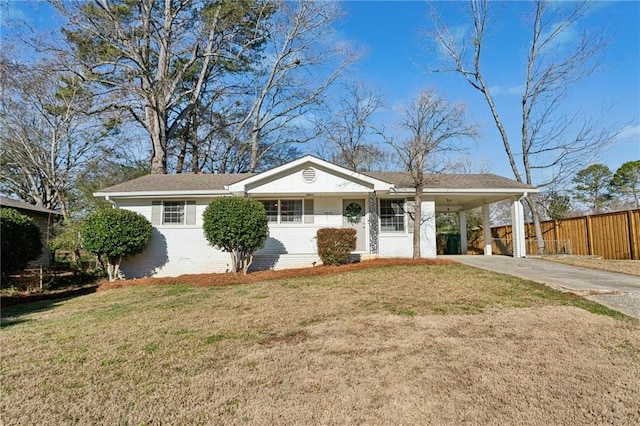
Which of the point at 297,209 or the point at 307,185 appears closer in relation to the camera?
the point at 307,185

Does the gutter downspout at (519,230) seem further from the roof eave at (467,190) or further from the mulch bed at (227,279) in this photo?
the mulch bed at (227,279)

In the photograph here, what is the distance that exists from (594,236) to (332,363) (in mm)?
14845

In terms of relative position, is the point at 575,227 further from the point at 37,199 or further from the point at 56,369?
the point at 37,199

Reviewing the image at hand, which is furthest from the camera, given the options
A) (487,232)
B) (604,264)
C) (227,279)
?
(487,232)

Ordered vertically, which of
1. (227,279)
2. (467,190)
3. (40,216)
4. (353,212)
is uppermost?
(467,190)

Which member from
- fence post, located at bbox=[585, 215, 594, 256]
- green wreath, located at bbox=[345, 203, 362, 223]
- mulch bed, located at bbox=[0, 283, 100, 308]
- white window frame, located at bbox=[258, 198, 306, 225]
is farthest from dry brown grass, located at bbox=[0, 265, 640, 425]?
fence post, located at bbox=[585, 215, 594, 256]

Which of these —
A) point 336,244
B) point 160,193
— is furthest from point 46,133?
point 336,244

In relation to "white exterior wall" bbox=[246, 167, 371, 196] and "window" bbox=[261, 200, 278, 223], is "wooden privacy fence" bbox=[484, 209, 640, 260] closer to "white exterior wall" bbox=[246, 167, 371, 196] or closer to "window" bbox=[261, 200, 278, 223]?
"white exterior wall" bbox=[246, 167, 371, 196]

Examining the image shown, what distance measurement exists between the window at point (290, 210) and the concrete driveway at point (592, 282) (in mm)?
6226

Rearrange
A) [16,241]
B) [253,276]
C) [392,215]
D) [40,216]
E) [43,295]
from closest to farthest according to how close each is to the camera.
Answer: [16,241] → [43,295] → [253,276] → [392,215] → [40,216]

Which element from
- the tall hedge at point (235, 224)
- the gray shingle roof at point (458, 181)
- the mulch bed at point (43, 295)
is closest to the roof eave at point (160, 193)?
the tall hedge at point (235, 224)

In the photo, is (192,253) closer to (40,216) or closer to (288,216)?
(288,216)

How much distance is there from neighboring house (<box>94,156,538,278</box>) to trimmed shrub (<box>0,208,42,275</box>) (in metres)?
2.61

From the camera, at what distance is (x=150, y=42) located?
17.5 metres
